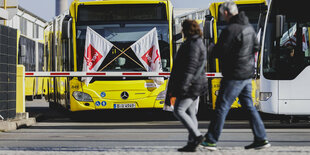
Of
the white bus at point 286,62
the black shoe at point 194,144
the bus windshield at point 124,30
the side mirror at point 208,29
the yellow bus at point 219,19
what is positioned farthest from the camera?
the yellow bus at point 219,19

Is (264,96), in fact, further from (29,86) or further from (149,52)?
(29,86)

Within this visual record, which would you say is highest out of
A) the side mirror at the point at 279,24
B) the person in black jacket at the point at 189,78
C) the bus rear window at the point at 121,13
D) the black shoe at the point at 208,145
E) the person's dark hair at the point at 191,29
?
the bus rear window at the point at 121,13

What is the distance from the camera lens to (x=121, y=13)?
1633 centimetres

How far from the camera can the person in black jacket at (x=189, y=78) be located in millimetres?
8070

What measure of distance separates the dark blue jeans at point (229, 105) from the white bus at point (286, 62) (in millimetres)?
5192

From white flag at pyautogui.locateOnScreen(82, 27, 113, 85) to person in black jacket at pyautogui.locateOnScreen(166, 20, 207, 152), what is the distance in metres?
7.84

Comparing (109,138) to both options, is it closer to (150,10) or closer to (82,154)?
(82,154)

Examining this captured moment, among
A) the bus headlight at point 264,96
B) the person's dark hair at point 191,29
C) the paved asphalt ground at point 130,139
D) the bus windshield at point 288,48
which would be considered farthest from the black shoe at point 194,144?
the bus windshield at point 288,48

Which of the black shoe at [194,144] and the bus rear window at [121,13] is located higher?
the bus rear window at [121,13]

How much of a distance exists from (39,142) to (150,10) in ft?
20.9

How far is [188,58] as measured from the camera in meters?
8.07

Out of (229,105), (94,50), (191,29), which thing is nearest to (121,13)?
(94,50)

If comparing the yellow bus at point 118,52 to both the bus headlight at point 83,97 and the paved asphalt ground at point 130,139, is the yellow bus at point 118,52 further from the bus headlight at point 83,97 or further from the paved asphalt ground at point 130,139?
the paved asphalt ground at point 130,139

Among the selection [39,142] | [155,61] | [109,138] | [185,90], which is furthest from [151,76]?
[185,90]
